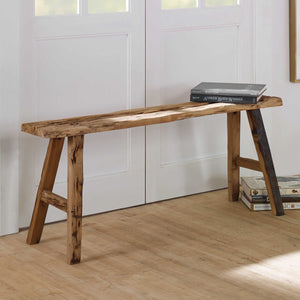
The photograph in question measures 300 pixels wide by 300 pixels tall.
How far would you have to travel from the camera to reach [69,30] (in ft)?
11.1

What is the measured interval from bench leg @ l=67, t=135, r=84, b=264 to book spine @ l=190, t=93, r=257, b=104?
918 millimetres

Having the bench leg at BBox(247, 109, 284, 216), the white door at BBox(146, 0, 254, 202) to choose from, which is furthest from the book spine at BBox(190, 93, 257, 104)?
the white door at BBox(146, 0, 254, 202)

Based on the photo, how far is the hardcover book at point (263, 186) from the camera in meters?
3.69

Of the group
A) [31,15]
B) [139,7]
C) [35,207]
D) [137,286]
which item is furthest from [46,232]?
[139,7]

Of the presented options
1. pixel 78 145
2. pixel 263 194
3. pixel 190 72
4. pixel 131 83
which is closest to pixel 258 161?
pixel 263 194

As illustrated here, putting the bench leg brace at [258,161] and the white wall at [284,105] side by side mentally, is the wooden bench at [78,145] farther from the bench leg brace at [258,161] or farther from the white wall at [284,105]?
the white wall at [284,105]

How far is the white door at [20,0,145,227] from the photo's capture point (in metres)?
3.31

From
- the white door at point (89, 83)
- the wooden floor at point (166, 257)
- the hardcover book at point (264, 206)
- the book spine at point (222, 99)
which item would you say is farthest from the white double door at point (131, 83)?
the hardcover book at point (264, 206)

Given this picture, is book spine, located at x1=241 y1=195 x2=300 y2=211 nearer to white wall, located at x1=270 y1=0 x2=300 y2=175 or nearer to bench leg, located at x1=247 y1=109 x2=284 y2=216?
bench leg, located at x1=247 y1=109 x2=284 y2=216

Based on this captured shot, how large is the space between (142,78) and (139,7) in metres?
0.39

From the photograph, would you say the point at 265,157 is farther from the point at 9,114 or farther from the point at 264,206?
the point at 9,114

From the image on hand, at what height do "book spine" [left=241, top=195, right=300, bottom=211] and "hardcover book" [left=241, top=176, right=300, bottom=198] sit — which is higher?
"hardcover book" [left=241, top=176, right=300, bottom=198]

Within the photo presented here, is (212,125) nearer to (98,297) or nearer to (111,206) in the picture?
(111,206)

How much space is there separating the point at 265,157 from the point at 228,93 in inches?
16.2
